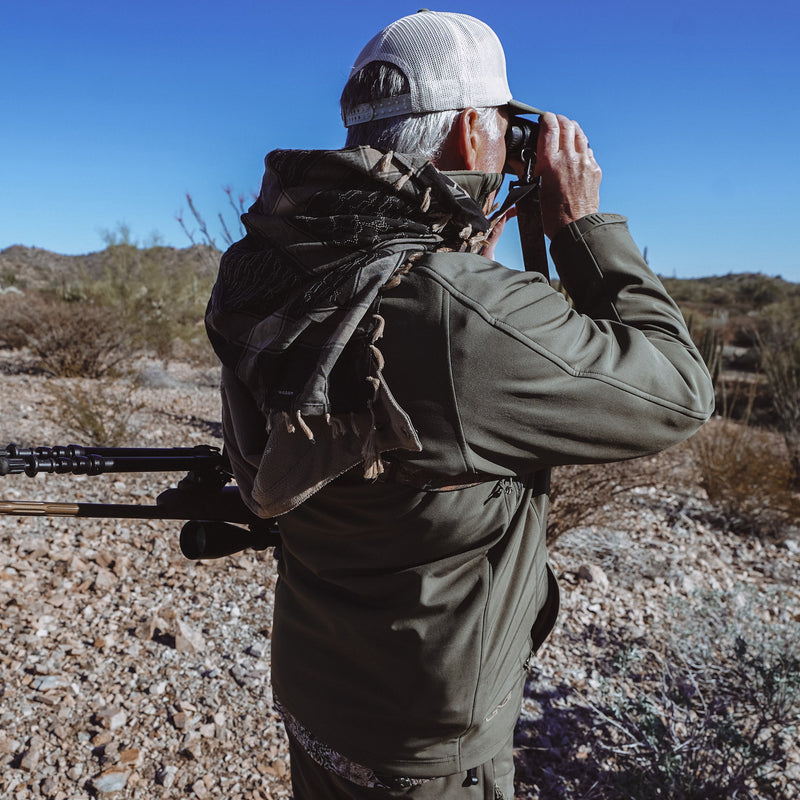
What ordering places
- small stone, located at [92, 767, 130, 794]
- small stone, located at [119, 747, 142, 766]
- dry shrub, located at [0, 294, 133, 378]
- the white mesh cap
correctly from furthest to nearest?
dry shrub, located at [0, 294, 133, 378] < small stone, located at [119, 747, 142, 766] < small stone, located at [92, 767, 130, 794] < the white mesh cap

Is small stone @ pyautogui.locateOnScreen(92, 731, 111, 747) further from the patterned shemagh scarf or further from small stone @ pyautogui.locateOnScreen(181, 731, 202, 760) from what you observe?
the patterned shemagh scarf

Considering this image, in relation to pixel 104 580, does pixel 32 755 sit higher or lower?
lower

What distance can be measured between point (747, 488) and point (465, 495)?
202 inches

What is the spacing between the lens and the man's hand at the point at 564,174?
1.16 m

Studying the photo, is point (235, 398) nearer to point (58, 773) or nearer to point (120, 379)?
point (58, 773)

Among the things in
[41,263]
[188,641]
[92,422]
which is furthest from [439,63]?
[41,263]

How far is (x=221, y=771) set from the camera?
2.46m

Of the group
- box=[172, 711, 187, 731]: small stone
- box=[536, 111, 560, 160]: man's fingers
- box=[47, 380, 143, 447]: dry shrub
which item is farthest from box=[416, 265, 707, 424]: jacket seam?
box=[47, 380, 143, 447]: dry shrub

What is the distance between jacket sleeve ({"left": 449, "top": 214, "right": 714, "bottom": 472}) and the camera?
0.90 meters

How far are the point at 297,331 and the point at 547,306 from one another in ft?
1.15

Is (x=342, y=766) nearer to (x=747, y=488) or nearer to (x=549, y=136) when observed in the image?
(x=549, y=136)

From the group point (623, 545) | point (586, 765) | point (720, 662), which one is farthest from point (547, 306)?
point (623, 545)

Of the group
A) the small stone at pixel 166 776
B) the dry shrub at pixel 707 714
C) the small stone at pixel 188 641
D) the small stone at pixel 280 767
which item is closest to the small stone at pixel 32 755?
the small stone at pixel 166 776

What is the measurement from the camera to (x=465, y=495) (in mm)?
1028
